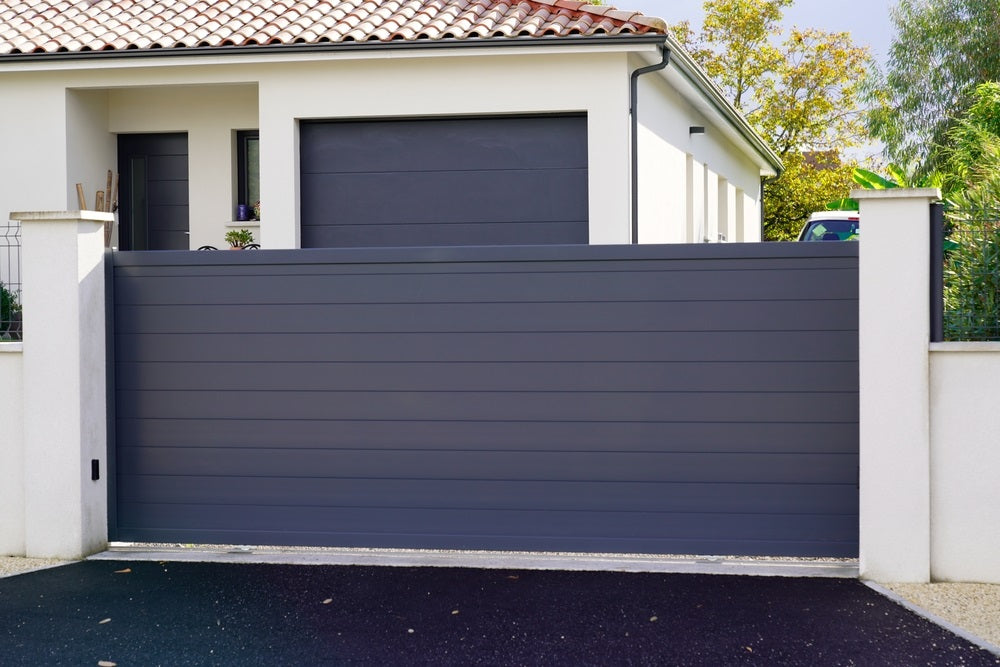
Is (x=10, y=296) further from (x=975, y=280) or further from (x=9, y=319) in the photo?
(x=975, y=280)

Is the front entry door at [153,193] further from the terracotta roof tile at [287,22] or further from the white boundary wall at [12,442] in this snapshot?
the white boundary wall at [12,442]

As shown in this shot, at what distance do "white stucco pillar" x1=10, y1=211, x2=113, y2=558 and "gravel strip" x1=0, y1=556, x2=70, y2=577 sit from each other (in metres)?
0.06

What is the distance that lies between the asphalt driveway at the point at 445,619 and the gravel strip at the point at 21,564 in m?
0.19

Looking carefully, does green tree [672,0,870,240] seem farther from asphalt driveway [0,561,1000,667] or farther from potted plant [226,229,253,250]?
asphalt driveway [0,561,1000,667]

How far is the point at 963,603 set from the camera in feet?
22.5

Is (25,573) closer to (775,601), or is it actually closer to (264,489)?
(264,489)

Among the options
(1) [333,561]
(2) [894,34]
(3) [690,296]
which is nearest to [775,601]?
(3) [690,296]

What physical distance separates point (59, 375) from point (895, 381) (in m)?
5.24

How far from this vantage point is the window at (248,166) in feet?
53.2

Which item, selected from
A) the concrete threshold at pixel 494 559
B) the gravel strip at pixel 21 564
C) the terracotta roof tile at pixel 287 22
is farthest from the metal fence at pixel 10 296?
the terracotta roof tile at pixel 287 22

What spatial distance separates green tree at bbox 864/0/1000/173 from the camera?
1459 inches

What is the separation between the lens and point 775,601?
6.81m

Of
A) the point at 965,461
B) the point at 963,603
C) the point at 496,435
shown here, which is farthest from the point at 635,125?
the point at 963,603

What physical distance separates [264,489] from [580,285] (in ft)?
8.19
